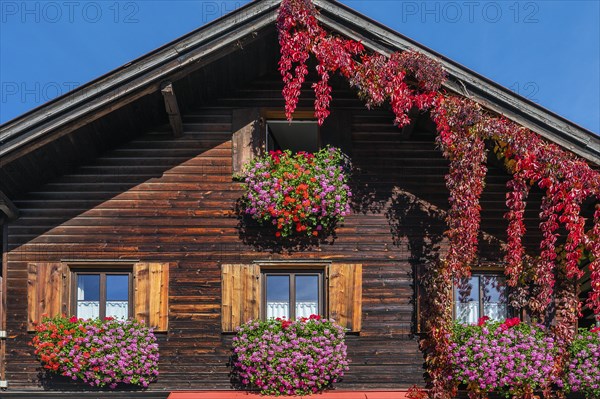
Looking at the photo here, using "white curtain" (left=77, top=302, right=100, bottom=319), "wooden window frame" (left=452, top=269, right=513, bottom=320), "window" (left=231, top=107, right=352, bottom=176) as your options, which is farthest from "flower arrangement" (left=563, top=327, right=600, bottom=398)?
"white curtain" (left=77, top=302, right=100, bottom=319)

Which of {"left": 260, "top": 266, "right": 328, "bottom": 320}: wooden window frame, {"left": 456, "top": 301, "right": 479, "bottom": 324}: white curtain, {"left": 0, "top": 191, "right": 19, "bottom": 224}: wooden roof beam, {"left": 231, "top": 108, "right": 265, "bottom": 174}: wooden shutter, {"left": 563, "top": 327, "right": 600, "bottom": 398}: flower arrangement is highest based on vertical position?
{"left": 231, "top": 108, "right": 265, "bottom": 174}: wooden shutter

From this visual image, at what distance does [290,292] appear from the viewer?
→ 12234 mm

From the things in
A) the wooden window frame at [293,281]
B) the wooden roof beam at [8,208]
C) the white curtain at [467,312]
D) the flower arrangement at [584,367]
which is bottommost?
the flower arrangement at [584,367]

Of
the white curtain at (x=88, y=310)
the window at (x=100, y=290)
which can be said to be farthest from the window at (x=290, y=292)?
the white curtain at (x=88, y=310)

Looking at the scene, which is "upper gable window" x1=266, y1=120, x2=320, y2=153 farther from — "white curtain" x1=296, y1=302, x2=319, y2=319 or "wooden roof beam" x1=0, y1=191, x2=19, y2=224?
"wooden roof beam" x1=0, y1=191, x2=19, y2=224

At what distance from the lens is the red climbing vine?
11250 millimetres

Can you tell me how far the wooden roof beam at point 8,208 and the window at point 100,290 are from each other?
35.1 inches

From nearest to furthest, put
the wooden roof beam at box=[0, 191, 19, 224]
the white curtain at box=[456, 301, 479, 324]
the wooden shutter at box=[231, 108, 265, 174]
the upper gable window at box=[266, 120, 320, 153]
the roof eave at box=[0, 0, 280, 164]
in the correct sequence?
the roof eave at box=[0, 0, 280, 164], the wooden roof beam at box=[0, 191, 19, 224], the white curtain at box=[456, 301, 479, 324], the wooden shutter at box=[231, 108, 265, 174], the upper gable window at box=[266, 120, 320, 153]

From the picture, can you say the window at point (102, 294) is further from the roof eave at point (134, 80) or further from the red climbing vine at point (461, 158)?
the red climbing vine at point (461, 158)

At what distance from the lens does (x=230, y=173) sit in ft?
40.9

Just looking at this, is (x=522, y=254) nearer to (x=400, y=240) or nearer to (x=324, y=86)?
(x=400, y=240)

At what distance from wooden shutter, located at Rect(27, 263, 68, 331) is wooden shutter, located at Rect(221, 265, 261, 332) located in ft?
8.52

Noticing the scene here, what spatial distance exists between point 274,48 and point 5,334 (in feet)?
21.2

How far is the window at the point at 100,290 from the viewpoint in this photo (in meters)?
11.9
